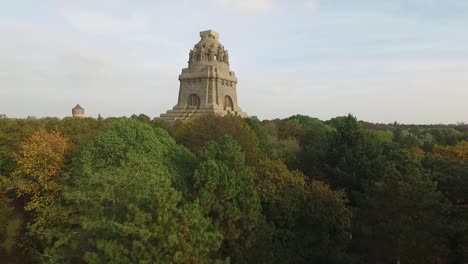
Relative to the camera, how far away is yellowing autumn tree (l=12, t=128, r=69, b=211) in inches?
740

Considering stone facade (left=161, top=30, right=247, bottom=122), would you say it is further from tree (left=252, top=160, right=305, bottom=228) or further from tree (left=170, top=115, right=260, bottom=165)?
tree (left=252, top=160, right=305, bottom=228)

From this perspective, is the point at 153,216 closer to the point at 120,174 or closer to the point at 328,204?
the point at 120,174

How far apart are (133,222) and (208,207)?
3.97m

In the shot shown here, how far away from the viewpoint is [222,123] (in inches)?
976

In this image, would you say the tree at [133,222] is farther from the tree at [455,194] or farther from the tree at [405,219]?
Result: the tree at [455,194]

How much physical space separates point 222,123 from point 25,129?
1213cm

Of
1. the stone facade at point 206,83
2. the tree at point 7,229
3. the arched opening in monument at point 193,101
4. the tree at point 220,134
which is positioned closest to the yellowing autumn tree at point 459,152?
the tree at point 220,134

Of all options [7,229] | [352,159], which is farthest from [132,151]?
[352,159]

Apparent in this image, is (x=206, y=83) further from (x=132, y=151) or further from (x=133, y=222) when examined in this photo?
(x=133, y=222)

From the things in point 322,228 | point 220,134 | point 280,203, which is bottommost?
point 322,228

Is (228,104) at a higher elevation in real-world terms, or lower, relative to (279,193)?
higher

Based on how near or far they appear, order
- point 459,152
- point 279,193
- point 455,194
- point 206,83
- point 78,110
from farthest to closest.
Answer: point 78,110 → point 206,83 → point 459,152 → point 279,193 → point 455,194

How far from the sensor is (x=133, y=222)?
12.6 m

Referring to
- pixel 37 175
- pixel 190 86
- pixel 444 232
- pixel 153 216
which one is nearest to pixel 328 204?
pixel 444 232
